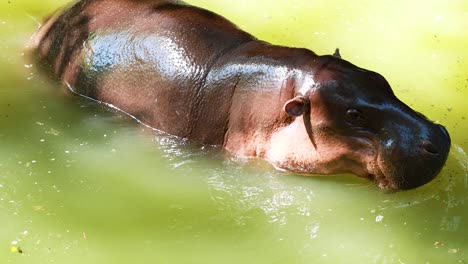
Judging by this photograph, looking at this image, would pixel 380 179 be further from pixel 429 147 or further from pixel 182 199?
pixel 182 199

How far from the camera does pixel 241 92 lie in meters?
4.69

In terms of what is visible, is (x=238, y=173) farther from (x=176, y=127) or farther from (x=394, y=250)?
(x=394, y=250)

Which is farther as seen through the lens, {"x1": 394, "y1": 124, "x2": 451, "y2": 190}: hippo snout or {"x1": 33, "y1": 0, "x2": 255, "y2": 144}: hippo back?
{"x1": 33, "y1": 0, "x2": 255, "y2": 144}: hippo back

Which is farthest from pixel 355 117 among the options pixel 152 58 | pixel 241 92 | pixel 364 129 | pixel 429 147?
pixel 152 58

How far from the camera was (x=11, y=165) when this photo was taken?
184 inches

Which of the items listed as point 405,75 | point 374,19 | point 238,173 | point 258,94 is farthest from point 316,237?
point 374,19

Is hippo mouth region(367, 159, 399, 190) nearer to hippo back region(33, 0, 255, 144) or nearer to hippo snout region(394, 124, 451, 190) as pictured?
hippo snout region(394, 124, 451, 190)

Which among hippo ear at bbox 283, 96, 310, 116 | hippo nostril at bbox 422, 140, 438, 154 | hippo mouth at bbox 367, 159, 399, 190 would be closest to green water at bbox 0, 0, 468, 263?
hippo mouth at bbox 367, 159, 399, 190

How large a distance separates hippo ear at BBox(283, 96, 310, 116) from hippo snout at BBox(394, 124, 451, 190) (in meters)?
0.66

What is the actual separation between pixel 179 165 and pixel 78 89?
118cm

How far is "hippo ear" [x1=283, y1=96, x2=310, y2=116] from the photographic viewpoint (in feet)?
14.4

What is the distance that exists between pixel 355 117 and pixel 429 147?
46 cm

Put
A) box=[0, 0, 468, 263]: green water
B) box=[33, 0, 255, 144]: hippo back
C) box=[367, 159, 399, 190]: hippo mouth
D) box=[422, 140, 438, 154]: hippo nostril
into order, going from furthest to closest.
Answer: box=[33, 0, 255, 144]: hippo back → box=[367, 159, 399, 190]: hippo mouth → box=[422, 140, 438, 154]: hippo nostril → box=[0, 0, 468, 263]: green water

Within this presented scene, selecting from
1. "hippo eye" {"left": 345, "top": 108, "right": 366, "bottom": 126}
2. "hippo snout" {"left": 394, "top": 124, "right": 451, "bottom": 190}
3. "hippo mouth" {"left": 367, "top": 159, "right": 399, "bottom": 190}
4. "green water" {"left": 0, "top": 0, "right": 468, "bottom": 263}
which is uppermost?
"hippo eye" {"left": 345, "top": 108, "right": 366, "bottom": 126}
